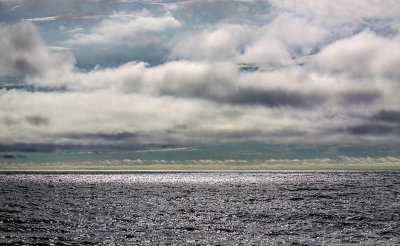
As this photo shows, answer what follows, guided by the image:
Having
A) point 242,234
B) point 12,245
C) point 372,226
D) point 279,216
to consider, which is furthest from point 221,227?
point 12,245

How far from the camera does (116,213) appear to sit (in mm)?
Result: 74875

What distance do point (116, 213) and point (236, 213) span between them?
2068 cm

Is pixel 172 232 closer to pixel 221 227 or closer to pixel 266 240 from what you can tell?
pixel 221 227

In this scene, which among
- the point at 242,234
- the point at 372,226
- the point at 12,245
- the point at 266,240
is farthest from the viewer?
the point at 372,226

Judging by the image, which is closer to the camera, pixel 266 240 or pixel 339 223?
pixel 266 240

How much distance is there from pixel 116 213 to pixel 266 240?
34829 millimetres

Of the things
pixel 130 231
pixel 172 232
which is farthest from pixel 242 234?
pixel 130 231

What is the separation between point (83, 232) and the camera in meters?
53.1

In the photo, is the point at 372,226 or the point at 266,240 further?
the point at 372,226

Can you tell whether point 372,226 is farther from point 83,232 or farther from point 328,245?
point 83,232

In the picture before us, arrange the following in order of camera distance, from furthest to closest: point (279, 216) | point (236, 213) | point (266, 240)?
point (236, 213) → point (279, 216) → point (266, 240)

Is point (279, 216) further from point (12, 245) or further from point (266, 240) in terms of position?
point (12, 245)

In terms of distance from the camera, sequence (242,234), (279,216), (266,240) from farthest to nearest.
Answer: (279,216), (242,234), (266,240)

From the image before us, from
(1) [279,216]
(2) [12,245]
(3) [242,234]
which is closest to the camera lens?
(2) [12,245]
